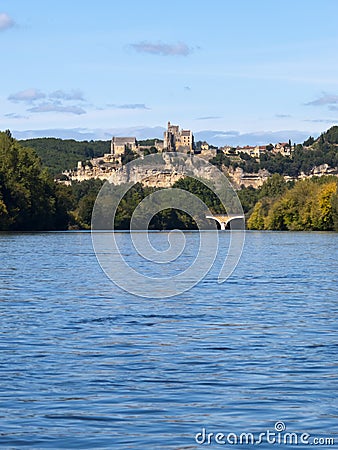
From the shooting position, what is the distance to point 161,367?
15.1m

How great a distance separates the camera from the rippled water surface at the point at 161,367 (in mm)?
11594

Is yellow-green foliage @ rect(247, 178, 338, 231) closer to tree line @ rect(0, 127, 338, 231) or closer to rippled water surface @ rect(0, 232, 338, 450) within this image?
tree line @ rect(0, 127, 338, 231)

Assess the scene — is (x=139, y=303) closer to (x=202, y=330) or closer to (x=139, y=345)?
(x=202, y=330)

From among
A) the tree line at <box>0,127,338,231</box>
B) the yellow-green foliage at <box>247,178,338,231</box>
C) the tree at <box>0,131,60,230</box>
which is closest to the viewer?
the tree at <box>0,131,60,230</box>

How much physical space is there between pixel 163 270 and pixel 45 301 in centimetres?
1625

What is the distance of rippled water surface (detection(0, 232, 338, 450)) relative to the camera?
11.6 m

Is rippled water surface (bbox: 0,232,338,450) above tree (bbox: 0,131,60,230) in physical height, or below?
below

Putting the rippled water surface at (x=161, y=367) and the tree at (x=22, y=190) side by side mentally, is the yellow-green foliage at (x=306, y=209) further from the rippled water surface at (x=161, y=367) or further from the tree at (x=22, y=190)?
the rippled water surface at (x=161, y=367)

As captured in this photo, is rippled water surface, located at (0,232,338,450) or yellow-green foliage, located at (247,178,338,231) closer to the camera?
rippled water surface, located at (0,232,338,450)

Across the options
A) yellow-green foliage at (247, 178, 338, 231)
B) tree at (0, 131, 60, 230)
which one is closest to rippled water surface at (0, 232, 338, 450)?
tree at (0, 131, 60, 230)

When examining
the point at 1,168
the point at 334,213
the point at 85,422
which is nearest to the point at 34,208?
the point at 1,168

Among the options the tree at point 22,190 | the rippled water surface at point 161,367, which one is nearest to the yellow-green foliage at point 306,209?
the tree at point 22,190

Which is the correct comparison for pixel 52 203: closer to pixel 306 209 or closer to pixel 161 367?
pixel 306 209

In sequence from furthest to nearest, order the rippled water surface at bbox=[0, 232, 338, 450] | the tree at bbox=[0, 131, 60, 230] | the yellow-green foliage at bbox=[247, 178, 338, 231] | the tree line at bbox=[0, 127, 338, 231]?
the yellow-green foliage at bbox=[247, 178, 338, 231]
the tree line at bbox=[0, 127, 338, 231]
the tree at bbox=[0, 131, 60, 230]
the rippled water surface at bbox=[0, 232, 338, 450]
